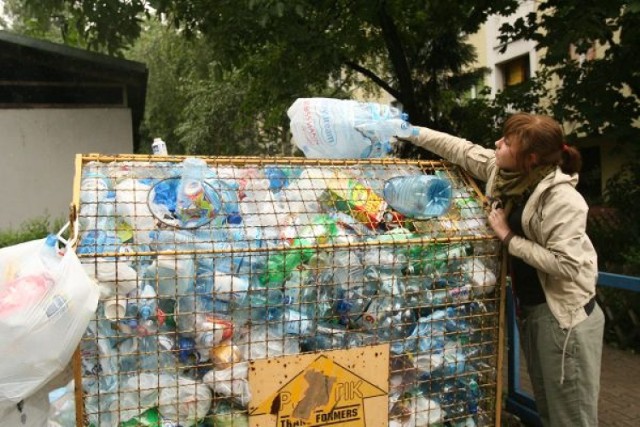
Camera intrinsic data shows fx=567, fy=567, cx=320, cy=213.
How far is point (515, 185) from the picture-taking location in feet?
7.58

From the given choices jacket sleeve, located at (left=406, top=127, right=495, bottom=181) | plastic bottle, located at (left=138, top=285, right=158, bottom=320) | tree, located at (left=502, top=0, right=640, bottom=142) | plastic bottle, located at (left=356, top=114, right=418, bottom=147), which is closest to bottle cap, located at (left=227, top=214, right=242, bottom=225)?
plastic bottle, located at (left=138, top=285, right=158, bottom=320)

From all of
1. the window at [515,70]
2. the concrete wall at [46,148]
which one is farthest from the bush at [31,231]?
the window at [515,70]

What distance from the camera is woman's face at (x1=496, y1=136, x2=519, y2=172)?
226 centimetres

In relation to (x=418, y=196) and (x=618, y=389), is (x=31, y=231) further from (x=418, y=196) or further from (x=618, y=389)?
(x=618, y=389)

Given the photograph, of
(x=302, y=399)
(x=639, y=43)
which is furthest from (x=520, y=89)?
(x=302, y=399)

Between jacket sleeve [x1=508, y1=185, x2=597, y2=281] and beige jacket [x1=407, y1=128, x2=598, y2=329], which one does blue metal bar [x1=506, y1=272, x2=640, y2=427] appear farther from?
jacket sleeve [x1=508, y1=185, x2=597, y2=281]

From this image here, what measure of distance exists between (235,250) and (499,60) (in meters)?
15.0

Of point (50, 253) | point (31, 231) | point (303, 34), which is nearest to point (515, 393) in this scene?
point (50, 253)

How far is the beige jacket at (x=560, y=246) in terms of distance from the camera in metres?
2.11

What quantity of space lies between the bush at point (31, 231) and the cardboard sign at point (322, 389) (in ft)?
21.9

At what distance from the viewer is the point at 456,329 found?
2.38m

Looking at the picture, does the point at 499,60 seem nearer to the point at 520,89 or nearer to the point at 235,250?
the point at 520,89

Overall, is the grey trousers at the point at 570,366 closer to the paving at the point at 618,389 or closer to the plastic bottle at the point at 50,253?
the paving at the point at 618,389

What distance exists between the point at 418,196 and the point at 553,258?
23.9 inches
